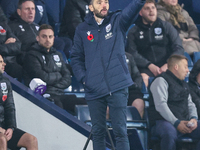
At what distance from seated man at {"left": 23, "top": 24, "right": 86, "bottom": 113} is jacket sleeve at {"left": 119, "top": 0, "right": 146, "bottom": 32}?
1.59 m

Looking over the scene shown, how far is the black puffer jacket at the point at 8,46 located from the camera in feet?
14.4

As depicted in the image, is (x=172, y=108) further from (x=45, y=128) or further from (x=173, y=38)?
(x=173, y=38)

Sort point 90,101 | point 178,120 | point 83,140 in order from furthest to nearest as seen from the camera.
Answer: point 178,120
point 83,140
point 90,101

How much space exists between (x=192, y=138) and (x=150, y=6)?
1963 millimetres

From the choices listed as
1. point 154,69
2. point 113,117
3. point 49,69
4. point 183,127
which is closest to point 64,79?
point 49,69

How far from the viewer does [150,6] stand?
5.13m

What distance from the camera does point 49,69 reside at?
441 cm

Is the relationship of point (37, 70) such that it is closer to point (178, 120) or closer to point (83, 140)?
point (83, 140)

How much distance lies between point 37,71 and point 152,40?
65.3 inches

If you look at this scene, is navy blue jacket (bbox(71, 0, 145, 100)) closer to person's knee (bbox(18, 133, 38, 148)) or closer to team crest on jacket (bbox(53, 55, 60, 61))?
person's knee (bbox(18, 133, 38, 148))

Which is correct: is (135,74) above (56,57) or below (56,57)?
below

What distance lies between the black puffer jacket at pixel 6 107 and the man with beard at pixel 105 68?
0.86m

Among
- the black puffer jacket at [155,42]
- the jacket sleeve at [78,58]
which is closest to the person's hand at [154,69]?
the black puffer jacket at [155,42]

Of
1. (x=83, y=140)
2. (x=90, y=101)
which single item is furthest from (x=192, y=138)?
(x=90, y=101)
